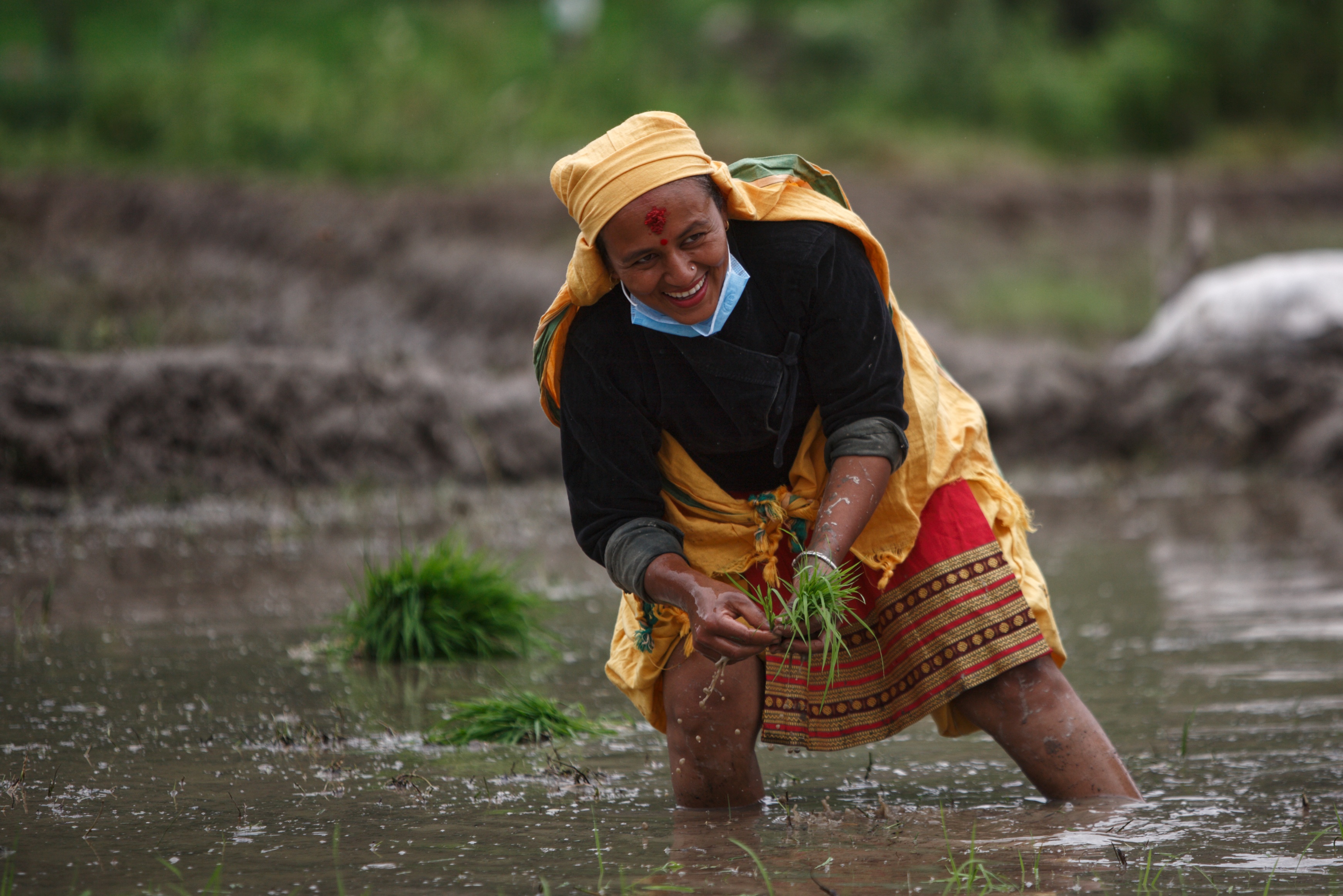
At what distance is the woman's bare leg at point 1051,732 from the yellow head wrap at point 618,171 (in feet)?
4.14

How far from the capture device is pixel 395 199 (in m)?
15.0

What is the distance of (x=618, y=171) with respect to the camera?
112 inches

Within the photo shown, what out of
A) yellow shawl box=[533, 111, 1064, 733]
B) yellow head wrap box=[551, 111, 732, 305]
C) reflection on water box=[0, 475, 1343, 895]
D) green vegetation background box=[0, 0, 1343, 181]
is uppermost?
green vegetation background box=[0, 0, 1343, 181]

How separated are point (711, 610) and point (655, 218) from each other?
2.60 feet

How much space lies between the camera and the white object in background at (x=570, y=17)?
23484 mm

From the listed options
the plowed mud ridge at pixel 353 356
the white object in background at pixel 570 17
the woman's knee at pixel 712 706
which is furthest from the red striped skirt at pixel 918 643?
the white object in background at pixel 570 17

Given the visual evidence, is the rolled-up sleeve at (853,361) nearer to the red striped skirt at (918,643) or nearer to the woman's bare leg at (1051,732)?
the red striped skirt at (918,643)

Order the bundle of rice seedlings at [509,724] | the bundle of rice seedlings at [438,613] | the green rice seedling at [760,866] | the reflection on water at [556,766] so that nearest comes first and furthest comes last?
1. the green rice seedling at [760,866]
2. the reflection on water at [556,766]
3. the bundle of rice seedlings at [509,724]
4. the bundle of rice seedlings at [438,613]

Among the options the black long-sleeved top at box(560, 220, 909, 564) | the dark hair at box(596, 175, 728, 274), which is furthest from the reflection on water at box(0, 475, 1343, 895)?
the dark hair at box(596, 175, 728, 274)

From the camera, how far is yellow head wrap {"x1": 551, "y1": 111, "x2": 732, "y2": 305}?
2.84 meters

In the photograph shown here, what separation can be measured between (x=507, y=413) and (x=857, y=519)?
256 inches

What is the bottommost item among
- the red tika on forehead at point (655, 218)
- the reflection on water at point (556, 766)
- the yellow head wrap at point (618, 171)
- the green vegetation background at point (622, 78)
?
the reflection on water at point (556, 766)

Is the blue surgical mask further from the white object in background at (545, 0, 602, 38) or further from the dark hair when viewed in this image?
the white object in background at (545, 0, 602, 38)

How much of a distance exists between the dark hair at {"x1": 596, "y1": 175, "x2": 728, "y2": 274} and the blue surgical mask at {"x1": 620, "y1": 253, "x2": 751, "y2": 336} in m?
0.06
